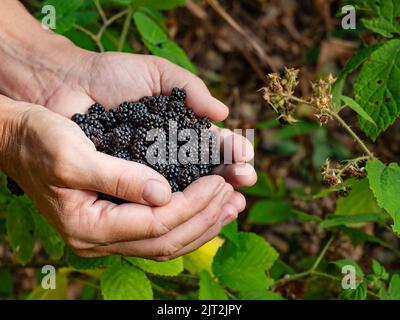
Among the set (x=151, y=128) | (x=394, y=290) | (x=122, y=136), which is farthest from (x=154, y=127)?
(x=394, y=290)

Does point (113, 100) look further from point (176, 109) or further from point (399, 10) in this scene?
point (399, 10)

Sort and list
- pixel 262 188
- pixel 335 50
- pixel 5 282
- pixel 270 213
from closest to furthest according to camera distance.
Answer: pixel 5 282 < pixel 270 213 < pixel 262 188 < pixel 335 50

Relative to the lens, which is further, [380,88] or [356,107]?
[380,88]

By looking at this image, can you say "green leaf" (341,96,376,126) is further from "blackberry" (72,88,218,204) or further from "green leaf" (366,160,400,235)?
"blackberry" (72,88,218,204)

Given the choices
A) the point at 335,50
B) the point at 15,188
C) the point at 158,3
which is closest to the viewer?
the point at 15,188

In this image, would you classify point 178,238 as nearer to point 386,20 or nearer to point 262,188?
point 386,20

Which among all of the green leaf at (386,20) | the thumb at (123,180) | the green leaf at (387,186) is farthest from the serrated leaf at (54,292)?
the green leaf at (386,20)

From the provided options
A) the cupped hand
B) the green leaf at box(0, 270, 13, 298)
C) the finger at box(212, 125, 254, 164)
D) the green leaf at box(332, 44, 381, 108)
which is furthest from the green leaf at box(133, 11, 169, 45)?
the green leaf at box(0, 270, 13, 298)
